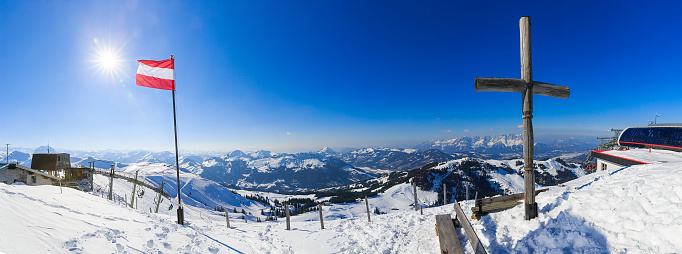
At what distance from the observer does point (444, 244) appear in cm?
677

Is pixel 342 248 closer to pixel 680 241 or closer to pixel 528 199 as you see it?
pixel 528 199

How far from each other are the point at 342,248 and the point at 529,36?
411 inches

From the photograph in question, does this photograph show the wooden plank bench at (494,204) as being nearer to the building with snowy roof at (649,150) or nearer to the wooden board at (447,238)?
the wooden board at (447,238)

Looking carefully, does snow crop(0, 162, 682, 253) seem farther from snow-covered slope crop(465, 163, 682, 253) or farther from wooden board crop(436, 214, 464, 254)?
wooden board crop(436, 214, 464, 254)

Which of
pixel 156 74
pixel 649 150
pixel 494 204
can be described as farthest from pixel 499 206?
pixel 649 150

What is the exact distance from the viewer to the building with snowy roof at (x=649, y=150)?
26.8m

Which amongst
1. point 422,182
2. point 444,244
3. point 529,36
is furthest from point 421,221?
point 422,182

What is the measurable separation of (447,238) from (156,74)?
53.0ft

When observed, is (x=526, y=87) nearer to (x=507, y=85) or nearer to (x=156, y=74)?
(x=507, y=85)

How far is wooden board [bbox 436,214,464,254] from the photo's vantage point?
6.45 m

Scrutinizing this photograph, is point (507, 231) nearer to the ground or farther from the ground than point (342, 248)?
farther from the ground

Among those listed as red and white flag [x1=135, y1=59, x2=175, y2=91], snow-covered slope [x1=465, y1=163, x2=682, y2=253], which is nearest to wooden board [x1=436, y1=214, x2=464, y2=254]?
snow-covered slope [x1=465, y1=163, x2=682, y2=253]

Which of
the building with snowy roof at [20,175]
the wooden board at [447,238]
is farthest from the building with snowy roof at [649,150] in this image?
the building with snowy roof at [20,175]

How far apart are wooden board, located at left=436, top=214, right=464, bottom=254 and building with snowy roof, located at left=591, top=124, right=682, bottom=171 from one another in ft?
113
